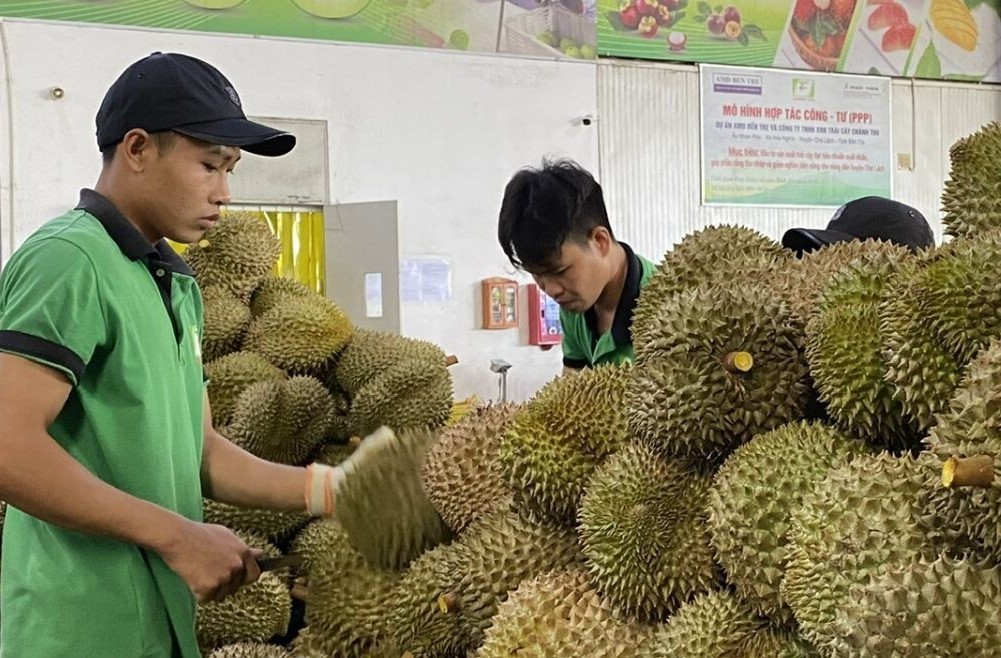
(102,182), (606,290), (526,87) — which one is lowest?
(606,290)

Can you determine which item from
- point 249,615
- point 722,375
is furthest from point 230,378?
point 722,375

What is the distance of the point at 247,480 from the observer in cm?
177

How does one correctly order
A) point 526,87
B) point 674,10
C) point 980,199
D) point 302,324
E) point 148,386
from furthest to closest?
1. point 674,10
2. point 526,87
3. point 302,324
4. point 148,386
5. point 980,199

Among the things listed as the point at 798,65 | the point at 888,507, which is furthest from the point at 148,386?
the point at 798,65

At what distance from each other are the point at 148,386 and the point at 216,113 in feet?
1.25

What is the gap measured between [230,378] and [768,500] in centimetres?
153

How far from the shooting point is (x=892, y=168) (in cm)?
625

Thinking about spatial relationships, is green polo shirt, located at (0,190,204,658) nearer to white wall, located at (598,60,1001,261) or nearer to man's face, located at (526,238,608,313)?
man's face, located at (526,238,608,313)

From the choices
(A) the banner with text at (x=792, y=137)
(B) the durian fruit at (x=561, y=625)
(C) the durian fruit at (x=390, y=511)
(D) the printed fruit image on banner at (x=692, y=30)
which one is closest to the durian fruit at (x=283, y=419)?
(C) the durian fruit at (x=390, y=511)

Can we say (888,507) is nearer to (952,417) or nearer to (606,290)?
(952,417)

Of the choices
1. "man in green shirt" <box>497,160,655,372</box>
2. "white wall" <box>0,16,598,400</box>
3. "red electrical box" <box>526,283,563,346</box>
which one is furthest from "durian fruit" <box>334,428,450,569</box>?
"red electrical box" <box>526,283,563,346</box>

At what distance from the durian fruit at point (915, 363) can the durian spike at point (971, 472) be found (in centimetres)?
19

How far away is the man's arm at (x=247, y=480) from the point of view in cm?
176

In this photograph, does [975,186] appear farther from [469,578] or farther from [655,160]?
[655,160]
